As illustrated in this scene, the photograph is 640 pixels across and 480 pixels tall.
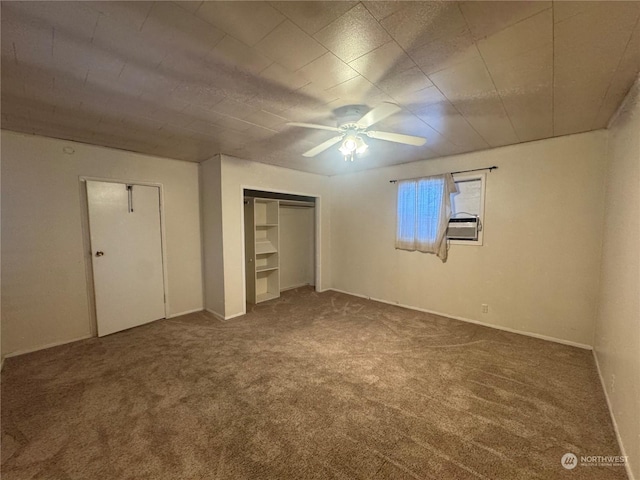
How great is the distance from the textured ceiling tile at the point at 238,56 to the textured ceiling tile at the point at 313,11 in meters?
0.34

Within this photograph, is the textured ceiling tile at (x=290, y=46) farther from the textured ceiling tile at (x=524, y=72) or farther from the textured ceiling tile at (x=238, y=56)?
the textured ceiling tile at (x=524, y=72)

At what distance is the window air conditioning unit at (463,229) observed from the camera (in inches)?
135

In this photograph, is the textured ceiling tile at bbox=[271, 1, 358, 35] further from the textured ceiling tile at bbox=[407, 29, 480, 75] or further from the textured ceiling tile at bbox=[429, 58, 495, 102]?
the textured ceiling tile at bbox=[429, 58, 495, 102]

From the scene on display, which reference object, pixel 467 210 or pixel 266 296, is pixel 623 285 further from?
pixel 266 296

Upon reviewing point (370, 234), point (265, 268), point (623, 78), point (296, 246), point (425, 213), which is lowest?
point (265, 268)

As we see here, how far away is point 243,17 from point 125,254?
3366 mm

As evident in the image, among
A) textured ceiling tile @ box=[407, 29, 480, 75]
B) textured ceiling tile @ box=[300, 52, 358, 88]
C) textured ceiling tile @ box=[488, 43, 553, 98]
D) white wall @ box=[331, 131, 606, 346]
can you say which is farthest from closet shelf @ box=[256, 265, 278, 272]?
textured ceiling tile @ box=[488, 43, 553, 98]

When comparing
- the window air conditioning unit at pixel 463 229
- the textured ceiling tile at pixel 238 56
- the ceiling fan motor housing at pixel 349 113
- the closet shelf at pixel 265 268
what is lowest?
the closet shelf at pixel 265 268

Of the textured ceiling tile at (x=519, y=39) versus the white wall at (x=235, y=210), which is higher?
the textured ceiling tile at (x=519, y=39)

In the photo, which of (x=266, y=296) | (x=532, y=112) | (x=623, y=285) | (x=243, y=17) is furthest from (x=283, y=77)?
(x=266, y=296)

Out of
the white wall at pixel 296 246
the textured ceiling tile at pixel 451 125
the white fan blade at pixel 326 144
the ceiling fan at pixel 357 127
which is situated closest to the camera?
the ceiling fan at pixel 357 127

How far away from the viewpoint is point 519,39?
132cm

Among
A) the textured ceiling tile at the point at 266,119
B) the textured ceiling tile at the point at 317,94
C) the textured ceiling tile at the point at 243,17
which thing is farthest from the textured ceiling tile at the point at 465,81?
the textured ceiling tile at the point at 266,119

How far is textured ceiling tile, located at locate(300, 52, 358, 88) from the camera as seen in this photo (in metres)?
1.50
